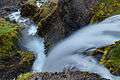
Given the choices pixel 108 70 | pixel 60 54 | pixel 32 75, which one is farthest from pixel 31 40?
pixel 108 70

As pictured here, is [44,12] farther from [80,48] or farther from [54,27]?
[80,48]

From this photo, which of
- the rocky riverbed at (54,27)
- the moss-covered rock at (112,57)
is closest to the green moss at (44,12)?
the rocky riverbed at (54,27)

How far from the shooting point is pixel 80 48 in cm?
1093

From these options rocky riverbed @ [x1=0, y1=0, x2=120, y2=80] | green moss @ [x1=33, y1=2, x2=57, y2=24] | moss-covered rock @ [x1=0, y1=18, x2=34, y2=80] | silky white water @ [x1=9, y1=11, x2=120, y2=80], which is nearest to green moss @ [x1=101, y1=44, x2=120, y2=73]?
silky white water @ [x1=9, y1=11, x2=120, y2=80]

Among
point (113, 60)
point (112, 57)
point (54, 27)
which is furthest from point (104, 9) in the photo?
point (113, 60)

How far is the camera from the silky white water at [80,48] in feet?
32.4

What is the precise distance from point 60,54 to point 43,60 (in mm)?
729

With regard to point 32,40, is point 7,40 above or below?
above

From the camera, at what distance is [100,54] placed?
998cm

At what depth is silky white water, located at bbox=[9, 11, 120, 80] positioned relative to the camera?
988 centimetres

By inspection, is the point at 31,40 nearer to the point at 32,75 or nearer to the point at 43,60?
the point at 43,60

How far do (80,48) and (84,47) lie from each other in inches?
5.7

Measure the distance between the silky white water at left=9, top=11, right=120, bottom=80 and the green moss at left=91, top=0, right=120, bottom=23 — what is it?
0.33m

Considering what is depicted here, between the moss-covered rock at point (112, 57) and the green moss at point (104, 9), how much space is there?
246cm
